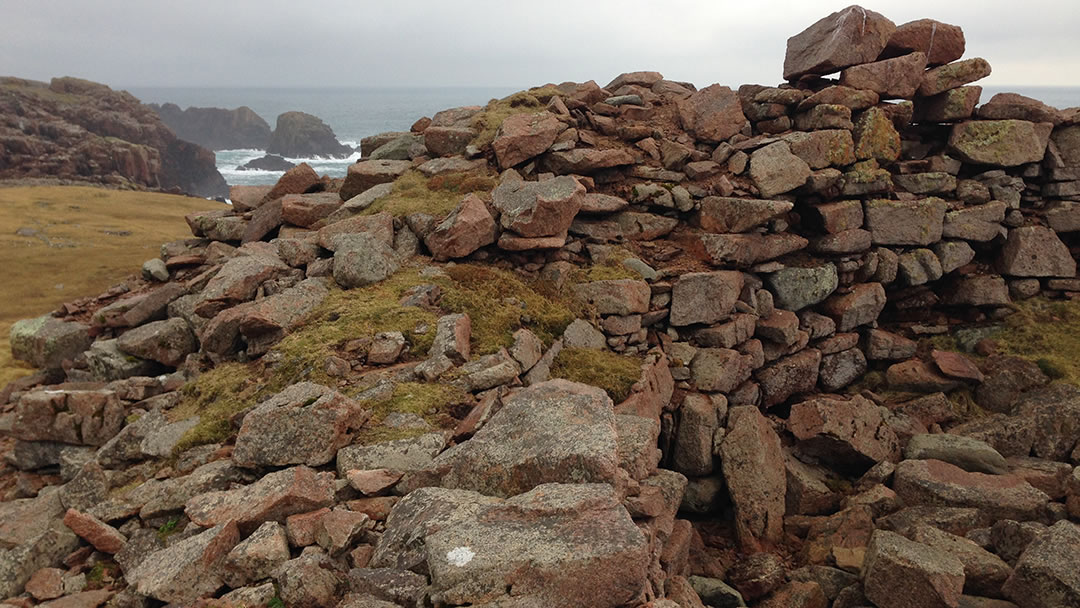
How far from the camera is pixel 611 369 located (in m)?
13.6

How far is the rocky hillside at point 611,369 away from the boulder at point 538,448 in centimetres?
5

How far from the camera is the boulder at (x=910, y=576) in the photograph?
965 centimetres

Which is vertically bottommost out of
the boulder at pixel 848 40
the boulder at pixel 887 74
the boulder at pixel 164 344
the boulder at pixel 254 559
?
the boulder at pixel 164 344

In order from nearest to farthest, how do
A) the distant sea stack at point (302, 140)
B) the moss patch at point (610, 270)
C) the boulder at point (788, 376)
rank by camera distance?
the moss patch at point (610, 270) < the boulder at point (788, 376) < the distant sea stack at point (302, 140)

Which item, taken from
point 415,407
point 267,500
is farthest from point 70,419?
point 415,407

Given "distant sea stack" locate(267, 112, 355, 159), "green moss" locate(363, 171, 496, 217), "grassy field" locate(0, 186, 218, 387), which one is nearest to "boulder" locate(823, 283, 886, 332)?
"green moss" locate(363, 171, 496, 217)

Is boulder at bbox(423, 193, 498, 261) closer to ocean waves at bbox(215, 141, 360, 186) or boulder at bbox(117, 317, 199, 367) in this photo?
boulder at bbox(117, 317, 199, 367)

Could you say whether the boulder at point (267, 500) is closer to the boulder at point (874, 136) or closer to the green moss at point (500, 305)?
the green moss at point (500, 305)

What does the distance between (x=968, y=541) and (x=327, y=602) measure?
36.8ft

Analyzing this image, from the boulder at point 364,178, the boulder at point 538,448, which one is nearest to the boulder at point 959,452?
the boulder at point 538,448

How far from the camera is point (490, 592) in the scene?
5.54 m

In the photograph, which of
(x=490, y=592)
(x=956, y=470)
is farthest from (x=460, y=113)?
(x=490, y=592)

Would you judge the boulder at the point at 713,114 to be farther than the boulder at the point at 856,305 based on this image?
Yes

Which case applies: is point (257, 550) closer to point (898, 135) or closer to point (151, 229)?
point (898, 135)
